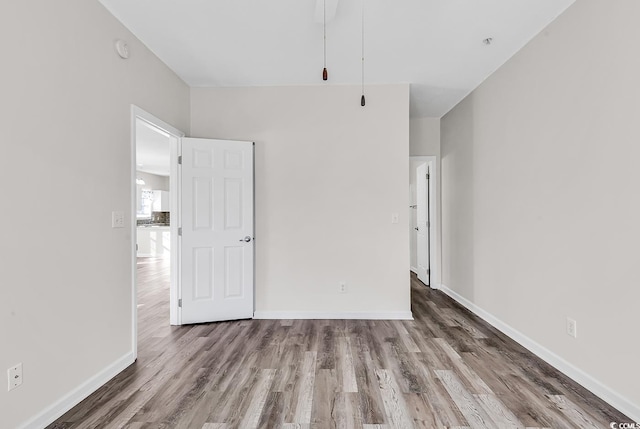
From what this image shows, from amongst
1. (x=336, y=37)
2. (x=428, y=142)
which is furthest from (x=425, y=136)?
(x=336, y=37)

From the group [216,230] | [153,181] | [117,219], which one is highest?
[153,181]

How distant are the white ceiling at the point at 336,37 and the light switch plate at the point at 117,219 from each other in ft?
4.96

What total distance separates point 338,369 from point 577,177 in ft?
7.29

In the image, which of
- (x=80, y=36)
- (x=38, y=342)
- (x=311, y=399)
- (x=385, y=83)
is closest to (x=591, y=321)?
(x=311, y=399)

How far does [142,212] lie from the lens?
9633 mm

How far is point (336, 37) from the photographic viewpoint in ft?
8.49

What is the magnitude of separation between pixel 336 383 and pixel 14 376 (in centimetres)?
182

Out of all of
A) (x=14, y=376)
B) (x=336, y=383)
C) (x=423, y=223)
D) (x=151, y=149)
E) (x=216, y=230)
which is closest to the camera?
(x=14, y=376)

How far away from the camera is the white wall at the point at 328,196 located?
3.46 m

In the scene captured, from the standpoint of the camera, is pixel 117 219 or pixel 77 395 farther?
pixel 117 219

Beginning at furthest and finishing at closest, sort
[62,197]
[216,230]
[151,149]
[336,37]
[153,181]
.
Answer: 1. [153,181]
2. [151,149]
3. [216,230]
4. [336,37]
5. [62,197]

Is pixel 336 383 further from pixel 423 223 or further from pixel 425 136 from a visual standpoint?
pixel 425 136

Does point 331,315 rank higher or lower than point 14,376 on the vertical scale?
lower

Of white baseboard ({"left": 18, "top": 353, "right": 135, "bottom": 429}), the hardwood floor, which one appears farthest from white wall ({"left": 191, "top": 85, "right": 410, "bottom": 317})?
white baseboard ({"left": 18, "top": 353, "right": 135, "bottom": 429})
